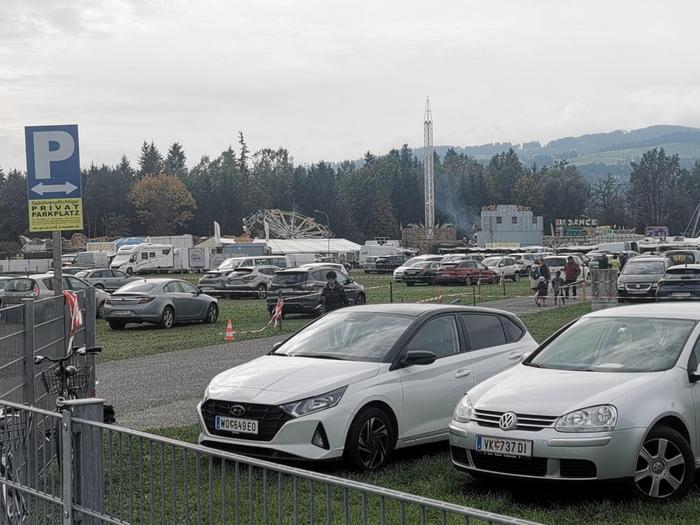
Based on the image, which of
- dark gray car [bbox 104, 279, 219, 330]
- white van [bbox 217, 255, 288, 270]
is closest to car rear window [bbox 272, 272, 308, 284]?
dark gray car [bbox 104, 279, 219, 330]

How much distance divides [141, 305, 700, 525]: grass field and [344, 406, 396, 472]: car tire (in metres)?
0.11

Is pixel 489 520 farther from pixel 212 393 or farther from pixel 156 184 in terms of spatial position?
pixel 156 184

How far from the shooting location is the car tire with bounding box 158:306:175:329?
27672mm

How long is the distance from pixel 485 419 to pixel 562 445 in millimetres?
688

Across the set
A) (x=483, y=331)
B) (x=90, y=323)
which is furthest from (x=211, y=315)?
(x=483, y=331)

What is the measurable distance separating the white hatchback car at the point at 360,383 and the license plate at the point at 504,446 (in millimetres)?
1419

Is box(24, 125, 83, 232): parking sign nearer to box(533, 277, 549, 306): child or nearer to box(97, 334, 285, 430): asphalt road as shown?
box(97, 334, 285, 430): asphalt road

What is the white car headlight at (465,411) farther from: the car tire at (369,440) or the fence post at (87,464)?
the fence post at (87,464)

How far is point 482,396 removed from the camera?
810 cm

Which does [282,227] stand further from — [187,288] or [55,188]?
[55,188]

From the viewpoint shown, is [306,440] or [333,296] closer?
[306,440]

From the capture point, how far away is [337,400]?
8719 millimetres

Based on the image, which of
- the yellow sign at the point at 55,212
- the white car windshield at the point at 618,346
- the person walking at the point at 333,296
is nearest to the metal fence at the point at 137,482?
the white car windshield at the point at 618,346

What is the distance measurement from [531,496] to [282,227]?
127813 millimetres
